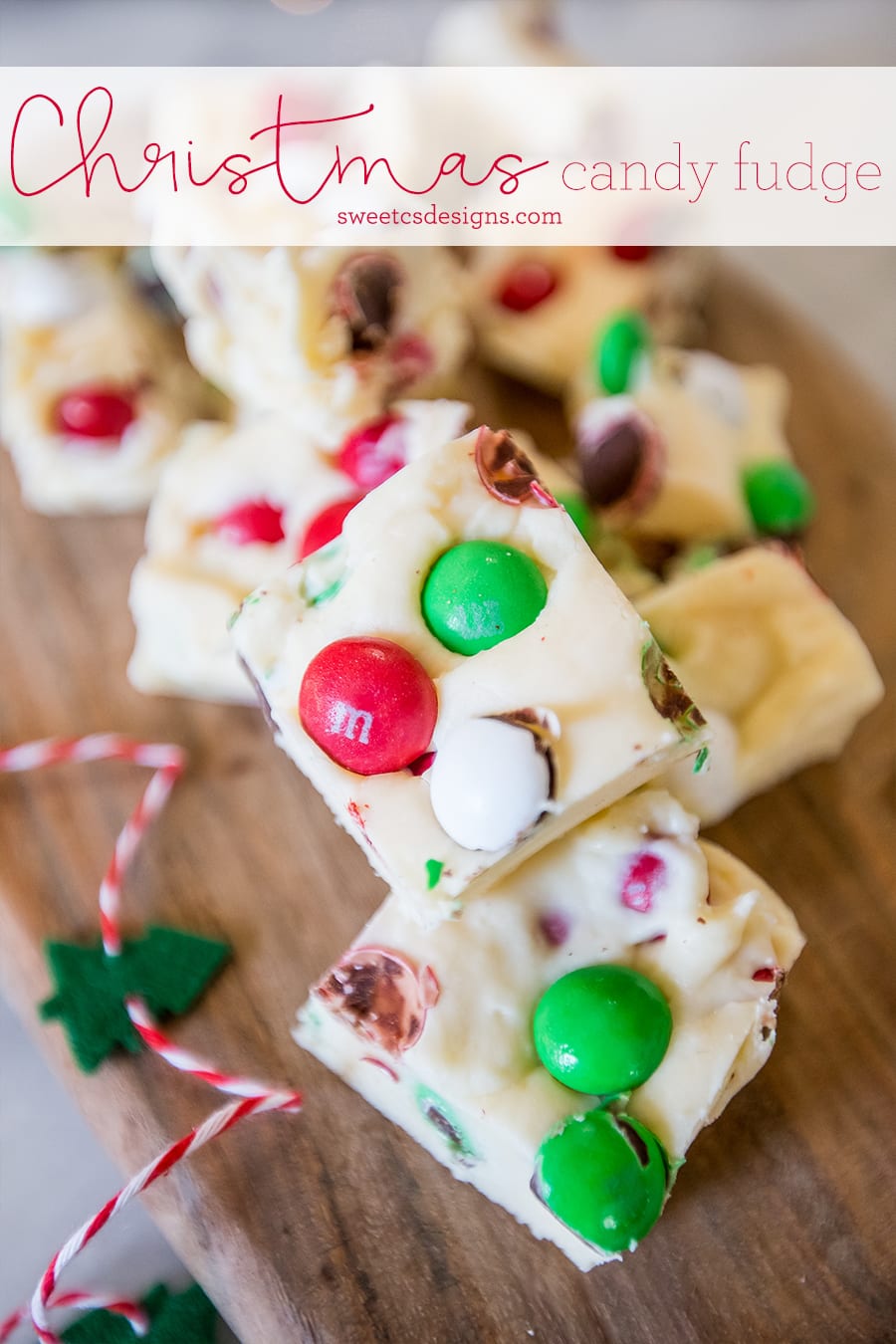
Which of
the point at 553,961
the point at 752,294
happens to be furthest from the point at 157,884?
the point at 752,294

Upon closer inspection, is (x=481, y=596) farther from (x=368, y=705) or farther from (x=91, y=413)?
(x=91, y=413)

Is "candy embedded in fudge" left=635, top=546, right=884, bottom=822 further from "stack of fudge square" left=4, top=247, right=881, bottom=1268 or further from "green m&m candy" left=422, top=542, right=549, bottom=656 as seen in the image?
"green m&m candy" left=422, top=542, right=549, bottom=656

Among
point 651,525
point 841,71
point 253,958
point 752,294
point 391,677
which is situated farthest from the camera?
point 841,71

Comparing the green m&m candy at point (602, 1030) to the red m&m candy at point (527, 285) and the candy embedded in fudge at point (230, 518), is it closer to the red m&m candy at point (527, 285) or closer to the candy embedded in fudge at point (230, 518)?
the candy embedded in fudge at point (230, 518)

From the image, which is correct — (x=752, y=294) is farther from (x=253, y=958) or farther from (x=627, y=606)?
(x=253, y=958)

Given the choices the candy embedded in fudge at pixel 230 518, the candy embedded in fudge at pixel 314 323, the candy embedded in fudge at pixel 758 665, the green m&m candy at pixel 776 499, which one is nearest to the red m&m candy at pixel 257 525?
the candy embedded in fudge at pixel 230 518
